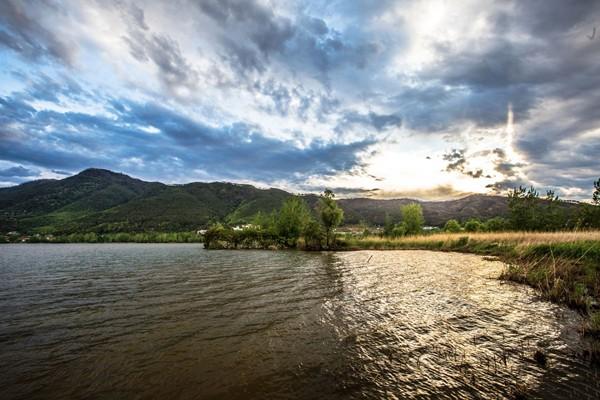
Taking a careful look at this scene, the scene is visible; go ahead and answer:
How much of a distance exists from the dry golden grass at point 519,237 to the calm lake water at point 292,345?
1070cm

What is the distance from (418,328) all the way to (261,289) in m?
9.88

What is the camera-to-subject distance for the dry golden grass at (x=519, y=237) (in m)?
20.9

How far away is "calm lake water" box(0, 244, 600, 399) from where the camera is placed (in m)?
5.90

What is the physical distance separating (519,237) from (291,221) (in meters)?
55.3

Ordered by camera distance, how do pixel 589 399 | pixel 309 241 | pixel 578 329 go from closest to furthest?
pixel 589 399, pixel 578 329, pixel 309 241

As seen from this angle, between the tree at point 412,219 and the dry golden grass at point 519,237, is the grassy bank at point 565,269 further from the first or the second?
the tree at point 412,219

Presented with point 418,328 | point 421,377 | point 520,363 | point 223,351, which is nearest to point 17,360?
point 223,351

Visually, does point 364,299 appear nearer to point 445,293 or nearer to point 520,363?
point 445,293

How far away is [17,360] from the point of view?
747 centimetres

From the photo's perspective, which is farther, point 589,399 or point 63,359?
point 63,359

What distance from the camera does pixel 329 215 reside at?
64.6 m

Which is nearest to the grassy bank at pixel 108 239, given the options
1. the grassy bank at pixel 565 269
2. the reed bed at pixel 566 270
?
the reed bed at pixel 566 270

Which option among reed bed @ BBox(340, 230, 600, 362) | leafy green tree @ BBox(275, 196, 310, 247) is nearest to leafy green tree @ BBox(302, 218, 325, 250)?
leafy green tree @ BBox(275, 196, 310, 247)

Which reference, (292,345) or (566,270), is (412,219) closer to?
(566,270)
